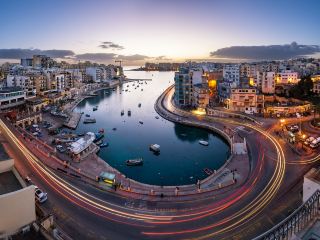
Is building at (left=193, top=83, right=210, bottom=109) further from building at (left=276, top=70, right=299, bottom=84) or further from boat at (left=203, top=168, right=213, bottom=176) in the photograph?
boat at (left=203, top=168, right=213, bottom=176)

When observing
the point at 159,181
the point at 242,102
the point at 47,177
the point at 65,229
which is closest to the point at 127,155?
the point at 159,181

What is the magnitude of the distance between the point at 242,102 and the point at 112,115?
617 inches

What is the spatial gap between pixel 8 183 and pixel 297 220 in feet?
23.5

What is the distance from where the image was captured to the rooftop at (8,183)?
706cm

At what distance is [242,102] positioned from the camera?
27.3 meters

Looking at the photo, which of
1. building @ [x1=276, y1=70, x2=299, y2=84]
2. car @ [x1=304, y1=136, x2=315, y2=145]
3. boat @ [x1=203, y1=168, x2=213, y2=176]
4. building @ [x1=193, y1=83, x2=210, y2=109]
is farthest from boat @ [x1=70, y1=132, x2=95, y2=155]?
building @ [x1=276, y1=70, x2=299, y2=84]

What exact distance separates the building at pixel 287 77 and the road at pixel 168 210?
85.7ft

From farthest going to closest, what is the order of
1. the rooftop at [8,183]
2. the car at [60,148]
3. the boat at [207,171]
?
the car at [60,148] → the boat at [207,171] → the rooftop at [8,183]

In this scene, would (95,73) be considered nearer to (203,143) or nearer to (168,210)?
(203,143)

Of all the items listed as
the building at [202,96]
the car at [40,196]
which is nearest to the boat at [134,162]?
the car at [40,196]

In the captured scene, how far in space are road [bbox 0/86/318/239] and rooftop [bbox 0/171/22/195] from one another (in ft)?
7.33

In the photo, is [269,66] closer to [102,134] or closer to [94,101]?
[94,101]

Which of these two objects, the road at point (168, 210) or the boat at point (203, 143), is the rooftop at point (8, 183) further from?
the boat at point (203, 143)

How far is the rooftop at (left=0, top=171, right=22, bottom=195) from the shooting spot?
7061mm
